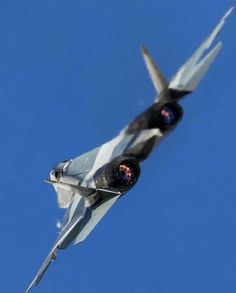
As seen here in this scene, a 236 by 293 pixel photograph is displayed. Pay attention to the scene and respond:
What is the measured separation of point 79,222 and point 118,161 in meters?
5.10

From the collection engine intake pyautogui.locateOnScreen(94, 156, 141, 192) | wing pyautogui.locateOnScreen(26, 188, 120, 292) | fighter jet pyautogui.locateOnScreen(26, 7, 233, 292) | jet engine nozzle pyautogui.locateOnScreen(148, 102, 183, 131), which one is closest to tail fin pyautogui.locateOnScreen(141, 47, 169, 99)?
fighter jet pyautogui.locateOnScreen(26, 7, 233, 292)

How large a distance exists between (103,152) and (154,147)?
422 centimetres

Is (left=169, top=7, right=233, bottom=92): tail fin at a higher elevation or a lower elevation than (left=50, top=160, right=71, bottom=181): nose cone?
lower

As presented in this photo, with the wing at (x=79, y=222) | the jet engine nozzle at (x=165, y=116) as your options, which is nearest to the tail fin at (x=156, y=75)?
the jet engine nozzle at (x=165, y=116)

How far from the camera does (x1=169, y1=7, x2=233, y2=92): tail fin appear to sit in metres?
31.7

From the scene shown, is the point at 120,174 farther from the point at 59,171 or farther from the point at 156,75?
the point at 59,171

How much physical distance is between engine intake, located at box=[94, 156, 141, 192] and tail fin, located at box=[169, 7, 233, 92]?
4742 mm

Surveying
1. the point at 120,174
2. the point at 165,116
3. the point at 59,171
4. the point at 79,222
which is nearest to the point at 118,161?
the point at 120,174

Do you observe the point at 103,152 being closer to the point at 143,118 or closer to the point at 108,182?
the point at 108,182

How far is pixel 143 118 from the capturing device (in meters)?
31.9

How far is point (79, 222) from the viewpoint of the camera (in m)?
39.4

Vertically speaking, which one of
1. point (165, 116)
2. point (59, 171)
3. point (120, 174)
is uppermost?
point (59, 171)

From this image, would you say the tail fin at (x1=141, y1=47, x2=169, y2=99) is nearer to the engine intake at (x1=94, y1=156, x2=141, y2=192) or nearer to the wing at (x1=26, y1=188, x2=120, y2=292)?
the engine intake at (x1=94, y1=156, x2=141, y2=192)

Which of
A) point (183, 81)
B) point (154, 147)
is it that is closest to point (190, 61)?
point (183, 81)
